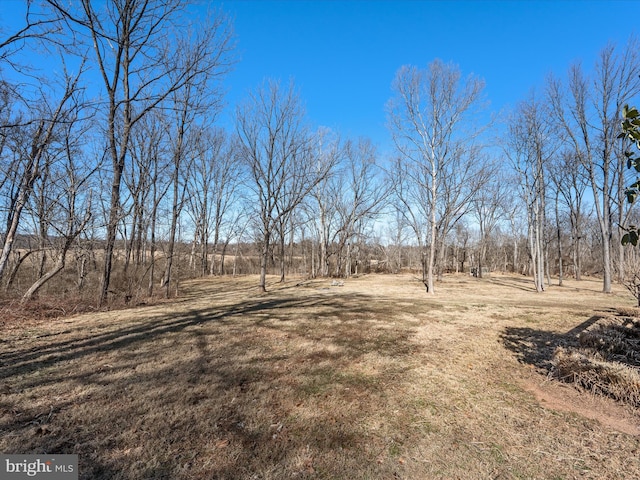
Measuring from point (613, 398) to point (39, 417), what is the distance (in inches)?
226

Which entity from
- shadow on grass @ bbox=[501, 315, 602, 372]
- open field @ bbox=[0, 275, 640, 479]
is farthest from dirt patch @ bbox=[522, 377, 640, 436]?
shadow on grass @ bbox=[501, 315, 602, 372]

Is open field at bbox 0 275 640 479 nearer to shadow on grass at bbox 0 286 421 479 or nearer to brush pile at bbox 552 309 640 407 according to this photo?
shadow on grass at bbox 0 286 421 479

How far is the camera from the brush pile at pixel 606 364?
3055 millimetres

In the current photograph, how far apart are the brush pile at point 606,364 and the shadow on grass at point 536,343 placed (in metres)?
0.39

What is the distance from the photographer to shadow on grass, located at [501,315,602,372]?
444cm

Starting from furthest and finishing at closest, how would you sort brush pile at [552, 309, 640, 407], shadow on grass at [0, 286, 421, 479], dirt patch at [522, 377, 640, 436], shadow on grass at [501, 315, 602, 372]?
shadow on grass at [501, 315, 602, 372] < brush pile at [552, 309, 640, 407] < dirt patch at [522, 377, 640, 436] < shadow on grass at [0, 286, 421, 479]

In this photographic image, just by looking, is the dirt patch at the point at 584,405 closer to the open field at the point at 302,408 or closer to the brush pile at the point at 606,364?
the open field at the point at 302,408

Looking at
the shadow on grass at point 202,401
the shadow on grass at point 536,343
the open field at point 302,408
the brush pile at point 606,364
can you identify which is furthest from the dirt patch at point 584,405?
the shadow on grass at point 202,401

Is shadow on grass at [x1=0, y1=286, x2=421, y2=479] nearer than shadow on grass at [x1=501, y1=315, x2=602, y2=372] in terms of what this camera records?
Yes

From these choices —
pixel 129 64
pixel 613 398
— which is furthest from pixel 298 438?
pixel 129 64

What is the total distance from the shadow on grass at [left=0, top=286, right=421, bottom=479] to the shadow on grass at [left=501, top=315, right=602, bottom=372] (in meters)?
1.76

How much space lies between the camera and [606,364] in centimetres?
335

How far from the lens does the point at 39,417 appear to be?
2.49 meters

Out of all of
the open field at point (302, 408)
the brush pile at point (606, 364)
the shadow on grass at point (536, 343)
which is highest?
the brush pile at point (606, 364)
